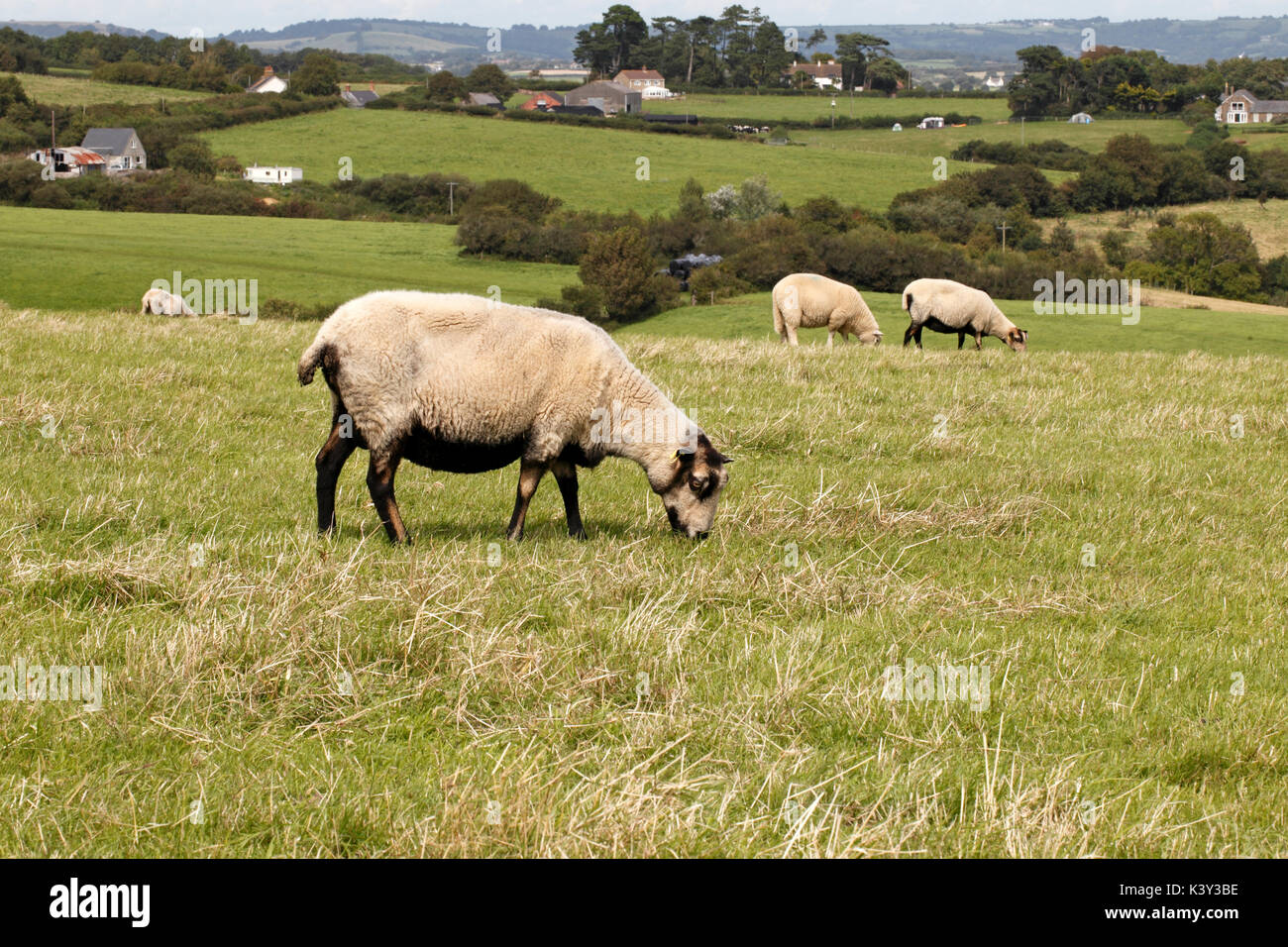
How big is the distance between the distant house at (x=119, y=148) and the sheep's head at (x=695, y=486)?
373ft

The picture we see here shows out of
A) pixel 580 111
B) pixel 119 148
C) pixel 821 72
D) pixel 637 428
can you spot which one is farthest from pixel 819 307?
pixel 821 72

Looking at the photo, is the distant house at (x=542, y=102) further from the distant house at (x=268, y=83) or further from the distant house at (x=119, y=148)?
the distant house at (x=119, y=148)

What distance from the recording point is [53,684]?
5.34 meters

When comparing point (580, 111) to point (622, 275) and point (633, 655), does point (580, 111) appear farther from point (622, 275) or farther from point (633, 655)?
point (633, 655)

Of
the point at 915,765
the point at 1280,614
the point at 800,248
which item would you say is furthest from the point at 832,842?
the point at 800,248

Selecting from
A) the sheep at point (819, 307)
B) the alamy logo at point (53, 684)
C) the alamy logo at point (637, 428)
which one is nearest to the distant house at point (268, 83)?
the sheep at point (819, 307)

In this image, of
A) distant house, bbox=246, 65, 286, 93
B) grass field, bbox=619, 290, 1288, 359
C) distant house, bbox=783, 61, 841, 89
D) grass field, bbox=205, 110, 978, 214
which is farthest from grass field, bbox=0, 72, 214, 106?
grass field, bbox=619, 290, 1288, 359

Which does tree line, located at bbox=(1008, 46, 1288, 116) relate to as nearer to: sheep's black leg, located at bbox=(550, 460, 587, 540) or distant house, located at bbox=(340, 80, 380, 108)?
distant house, located at bbox=(340, 80, 380, 108)

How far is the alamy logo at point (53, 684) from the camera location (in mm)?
5254

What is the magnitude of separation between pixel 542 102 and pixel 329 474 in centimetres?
15406

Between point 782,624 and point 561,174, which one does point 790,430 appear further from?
point 561,174

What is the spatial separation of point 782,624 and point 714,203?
9080cm

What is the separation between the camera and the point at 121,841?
4195 millimetres
